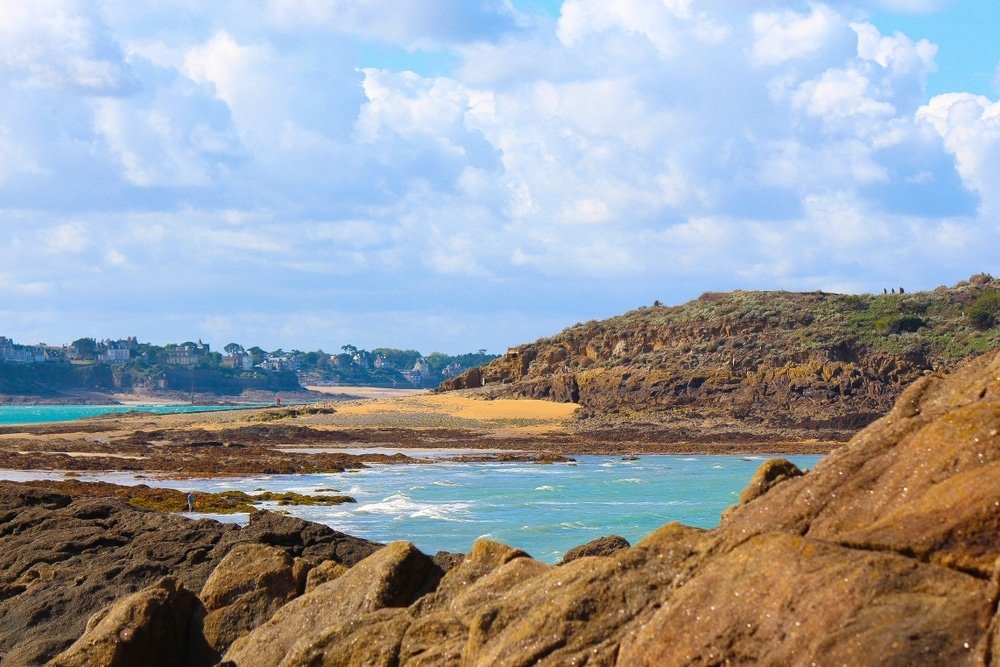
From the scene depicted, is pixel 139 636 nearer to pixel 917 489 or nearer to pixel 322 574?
pixel 322 574

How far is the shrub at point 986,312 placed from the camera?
2625 inches

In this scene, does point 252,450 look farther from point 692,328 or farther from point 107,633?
point 107,633

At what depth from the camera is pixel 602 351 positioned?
74.2 meters

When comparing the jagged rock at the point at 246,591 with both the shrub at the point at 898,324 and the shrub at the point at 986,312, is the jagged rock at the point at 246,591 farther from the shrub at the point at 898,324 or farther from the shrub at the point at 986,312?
the shrub at the point at 986,312

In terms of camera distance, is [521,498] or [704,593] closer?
[704,593]

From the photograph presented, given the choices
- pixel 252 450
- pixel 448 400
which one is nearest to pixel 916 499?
pixel 252 450

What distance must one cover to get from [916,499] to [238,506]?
21.4 meters

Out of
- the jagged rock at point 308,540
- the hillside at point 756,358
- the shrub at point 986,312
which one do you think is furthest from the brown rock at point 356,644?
the shrub at point 986,312

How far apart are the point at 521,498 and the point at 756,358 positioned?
1352 inches

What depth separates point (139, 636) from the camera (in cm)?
945

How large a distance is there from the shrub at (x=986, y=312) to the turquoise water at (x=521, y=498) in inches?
1076

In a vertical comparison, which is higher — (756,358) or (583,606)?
(756,358)

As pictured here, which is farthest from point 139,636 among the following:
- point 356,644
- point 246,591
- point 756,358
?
point 756,358

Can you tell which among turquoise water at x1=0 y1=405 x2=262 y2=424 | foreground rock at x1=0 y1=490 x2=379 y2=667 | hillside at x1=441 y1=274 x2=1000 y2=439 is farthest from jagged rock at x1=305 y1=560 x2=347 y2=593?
turquoise water at x1=0 y1=405 x2=262 y2=424
